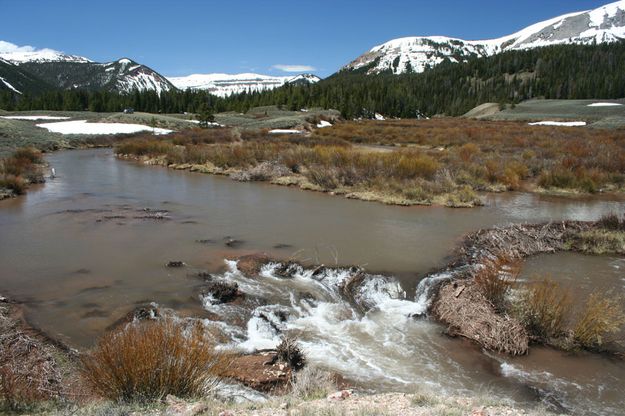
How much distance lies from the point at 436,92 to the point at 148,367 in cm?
14720

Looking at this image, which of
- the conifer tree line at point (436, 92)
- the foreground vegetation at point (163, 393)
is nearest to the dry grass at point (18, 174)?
the foreground vegetation at point (163, 393)

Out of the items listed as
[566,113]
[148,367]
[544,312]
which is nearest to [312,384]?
[148,367]

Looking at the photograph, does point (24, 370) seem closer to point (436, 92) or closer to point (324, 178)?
point (324, 178)

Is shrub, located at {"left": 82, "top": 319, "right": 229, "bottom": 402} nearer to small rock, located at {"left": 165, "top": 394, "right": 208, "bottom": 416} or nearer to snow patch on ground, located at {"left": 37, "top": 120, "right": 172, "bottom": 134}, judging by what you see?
small rock, located at {"left": 165, "top": 394, "right": 208, "bottom": 416}

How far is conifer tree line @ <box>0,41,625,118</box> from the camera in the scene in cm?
9581

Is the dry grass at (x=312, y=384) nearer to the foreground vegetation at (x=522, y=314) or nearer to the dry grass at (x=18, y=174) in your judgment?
the foreground vegetation at (x=522, y=314)

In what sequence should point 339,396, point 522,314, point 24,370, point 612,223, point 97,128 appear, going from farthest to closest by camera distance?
point 97,128 < point 612,223 < point 522,314 < point 24,370 < point 339,396

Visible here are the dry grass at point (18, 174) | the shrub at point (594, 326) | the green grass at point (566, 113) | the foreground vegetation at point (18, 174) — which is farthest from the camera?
the green grass at point (566, 113)

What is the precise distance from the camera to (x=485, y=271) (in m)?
8.71

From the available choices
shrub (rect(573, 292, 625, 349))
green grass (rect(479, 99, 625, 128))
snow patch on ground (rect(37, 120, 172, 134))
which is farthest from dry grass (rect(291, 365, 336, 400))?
green grass (rect(479, 99, 625, 128))

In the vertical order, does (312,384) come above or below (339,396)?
below

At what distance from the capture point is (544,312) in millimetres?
7523

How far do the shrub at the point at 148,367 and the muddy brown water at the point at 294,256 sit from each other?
263cm

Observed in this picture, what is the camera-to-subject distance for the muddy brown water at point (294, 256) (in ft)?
22.1
